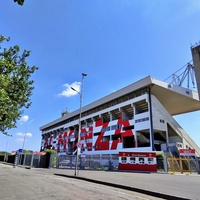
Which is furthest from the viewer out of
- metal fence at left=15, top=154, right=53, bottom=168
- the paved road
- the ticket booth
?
metal fence at left=15, top=154, right=53, bottom=168

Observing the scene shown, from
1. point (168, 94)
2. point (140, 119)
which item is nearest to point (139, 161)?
point (140, 119)

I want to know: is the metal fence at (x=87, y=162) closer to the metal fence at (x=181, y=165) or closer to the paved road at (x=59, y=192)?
the metal fence at (x=181, y=165)

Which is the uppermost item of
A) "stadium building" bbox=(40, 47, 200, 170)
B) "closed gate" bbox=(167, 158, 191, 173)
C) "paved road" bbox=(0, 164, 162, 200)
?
"stadium building" bbox=(40, 47, 200, 170)

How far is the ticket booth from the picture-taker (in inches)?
964

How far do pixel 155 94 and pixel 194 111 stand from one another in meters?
19.7

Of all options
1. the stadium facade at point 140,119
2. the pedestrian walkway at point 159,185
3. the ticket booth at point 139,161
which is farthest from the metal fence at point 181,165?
the pedestrian walkway at point 159,185

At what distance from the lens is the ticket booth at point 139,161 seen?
80.4 feet

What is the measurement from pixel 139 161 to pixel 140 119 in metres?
18.0

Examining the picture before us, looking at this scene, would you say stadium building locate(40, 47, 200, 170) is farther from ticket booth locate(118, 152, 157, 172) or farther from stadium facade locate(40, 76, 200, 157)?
ticket booth locate(118, 152, 157, 172)

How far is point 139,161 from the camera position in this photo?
83.1ft

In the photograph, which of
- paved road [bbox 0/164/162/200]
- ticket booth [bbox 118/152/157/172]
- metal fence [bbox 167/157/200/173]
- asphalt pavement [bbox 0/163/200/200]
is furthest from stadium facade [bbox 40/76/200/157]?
paved road [bbox 0/164/162/200]

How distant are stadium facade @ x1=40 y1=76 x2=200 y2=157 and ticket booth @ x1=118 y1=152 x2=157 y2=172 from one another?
13254 mm

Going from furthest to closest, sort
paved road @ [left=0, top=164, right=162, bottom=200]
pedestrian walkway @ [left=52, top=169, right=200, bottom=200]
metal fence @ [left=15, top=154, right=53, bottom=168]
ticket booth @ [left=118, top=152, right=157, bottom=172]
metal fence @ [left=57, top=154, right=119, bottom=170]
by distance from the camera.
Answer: metal fence @ [left=57, top=154, right=119, bottom=170], metal fence @ [left=15, top=154, right=53, bottom=168], ticket booth @ [left=118, top=152, right=157, bottom=172], pedestrian walkway @ [left=52, top=169, right=200, bottom=200], paved road @ [left=0, top=164, right=162, bottom=200]

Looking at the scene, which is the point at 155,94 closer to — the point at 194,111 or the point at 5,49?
the point at 194,111
